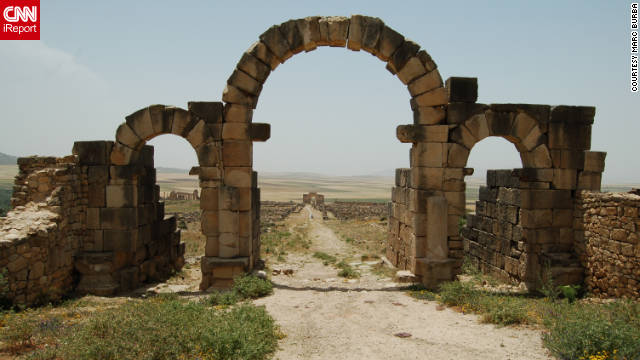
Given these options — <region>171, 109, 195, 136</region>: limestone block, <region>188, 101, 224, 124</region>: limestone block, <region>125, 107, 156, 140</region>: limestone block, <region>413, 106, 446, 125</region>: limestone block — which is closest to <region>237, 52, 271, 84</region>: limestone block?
<region>188, 101, 224, 124</region>: limestone block

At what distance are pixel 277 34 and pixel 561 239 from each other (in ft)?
26.0

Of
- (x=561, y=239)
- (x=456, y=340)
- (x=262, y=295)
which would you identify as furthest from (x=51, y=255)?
(x=561, y=239)

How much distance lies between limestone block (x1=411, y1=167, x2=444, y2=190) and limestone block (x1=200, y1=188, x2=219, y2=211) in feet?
15.0

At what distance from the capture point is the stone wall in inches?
308

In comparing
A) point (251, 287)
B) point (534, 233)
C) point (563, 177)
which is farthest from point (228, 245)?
point (563, 177)

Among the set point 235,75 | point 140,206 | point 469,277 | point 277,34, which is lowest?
point 469,277

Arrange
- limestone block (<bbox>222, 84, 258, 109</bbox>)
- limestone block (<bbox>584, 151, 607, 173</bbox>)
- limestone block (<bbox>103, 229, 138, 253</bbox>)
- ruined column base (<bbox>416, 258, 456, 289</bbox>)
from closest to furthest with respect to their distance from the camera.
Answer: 1. ruined column base (<bbox>416, 258, 456, 289</bbox>)
2. limestone block (<bbox>222, 84, 258, 109</bbox>)
3. limestone block (<bbox>584, 151, 607, 173</bbox>)
4. limestone block (<bbox>103, 229, 138, 253</bbox>)

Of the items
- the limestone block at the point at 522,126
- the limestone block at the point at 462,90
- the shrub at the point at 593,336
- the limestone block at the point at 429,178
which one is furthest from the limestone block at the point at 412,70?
the shrub at the point at 593,336

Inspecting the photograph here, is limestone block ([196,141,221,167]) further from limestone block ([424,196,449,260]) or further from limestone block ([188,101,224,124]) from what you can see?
limestone block ([424,196,449,260])

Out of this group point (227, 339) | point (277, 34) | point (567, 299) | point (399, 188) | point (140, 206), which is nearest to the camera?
point (227, 339)

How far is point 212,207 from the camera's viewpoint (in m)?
9.66

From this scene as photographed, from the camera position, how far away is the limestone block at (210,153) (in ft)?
31.4

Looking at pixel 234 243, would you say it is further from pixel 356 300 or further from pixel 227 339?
pixel 227 339

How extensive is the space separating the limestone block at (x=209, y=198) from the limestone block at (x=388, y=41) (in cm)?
488
